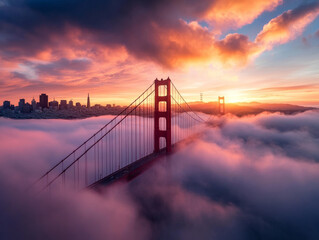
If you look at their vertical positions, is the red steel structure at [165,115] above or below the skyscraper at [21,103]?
below

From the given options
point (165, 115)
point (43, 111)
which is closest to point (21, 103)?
point (43, 111)

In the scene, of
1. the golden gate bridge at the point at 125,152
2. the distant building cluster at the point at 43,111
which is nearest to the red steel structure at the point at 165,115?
the golden gate bridge at the point at 125,152

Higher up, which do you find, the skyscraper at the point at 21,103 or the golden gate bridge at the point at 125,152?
the skyscraper at the point at 21,103

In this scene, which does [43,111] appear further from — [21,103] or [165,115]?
[165,115]

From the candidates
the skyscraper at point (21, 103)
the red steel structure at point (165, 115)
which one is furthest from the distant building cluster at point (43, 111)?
the red steel structure at point (165, 115)

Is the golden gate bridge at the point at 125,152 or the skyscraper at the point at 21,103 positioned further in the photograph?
the skyscraper at the point at 21,103

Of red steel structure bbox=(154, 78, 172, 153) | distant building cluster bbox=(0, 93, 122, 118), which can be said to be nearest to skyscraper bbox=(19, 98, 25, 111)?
distant building cluster bbox=(0, 93, 122, 118)

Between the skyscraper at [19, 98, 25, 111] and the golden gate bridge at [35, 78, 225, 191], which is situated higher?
the skyscraper at [19, 98, 25, 111]

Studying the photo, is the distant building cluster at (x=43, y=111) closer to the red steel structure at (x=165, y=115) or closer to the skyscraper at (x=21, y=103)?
the skyscraper at (x=21, y=103)

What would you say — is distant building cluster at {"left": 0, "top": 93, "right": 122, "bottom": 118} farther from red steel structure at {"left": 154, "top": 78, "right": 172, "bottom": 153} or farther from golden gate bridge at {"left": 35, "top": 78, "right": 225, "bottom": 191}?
red steel structure at {"left": 154, "top": 78, "right": 172, "bottom": 153}

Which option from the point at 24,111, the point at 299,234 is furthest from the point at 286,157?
the point at 24,111

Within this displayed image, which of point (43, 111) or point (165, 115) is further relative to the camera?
point (43, 111)

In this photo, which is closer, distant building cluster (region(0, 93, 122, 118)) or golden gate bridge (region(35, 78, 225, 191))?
golden gate bridge (region(35, 78, 225, 191))

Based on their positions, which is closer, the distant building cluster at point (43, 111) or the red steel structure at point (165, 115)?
the red steel structure at point (165, 115)
